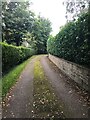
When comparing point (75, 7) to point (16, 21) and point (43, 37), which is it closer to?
point (16, 21)

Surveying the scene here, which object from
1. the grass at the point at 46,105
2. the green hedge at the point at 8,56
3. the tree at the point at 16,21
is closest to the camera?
the grass at the point at 46,105

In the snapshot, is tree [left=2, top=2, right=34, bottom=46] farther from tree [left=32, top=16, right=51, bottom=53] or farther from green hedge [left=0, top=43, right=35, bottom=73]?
tree [left=32, top=16, right=51, bottom=53]

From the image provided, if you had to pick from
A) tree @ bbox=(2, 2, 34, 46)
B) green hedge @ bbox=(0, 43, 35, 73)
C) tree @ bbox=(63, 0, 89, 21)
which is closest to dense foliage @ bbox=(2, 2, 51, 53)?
tree @ bbox=(2, 2, 34, 46)

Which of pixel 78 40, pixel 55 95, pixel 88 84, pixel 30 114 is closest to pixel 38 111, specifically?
pixel 30 114

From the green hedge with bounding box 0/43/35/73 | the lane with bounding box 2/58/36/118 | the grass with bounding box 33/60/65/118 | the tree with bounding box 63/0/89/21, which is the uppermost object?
the tree with bounding box 63/0/89/21

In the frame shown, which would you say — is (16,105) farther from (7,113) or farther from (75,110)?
(75,110)

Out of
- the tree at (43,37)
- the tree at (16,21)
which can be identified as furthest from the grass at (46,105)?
the tree at (43,37)

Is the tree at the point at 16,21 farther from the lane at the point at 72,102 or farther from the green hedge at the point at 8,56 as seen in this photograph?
the lane at the point at 72,102

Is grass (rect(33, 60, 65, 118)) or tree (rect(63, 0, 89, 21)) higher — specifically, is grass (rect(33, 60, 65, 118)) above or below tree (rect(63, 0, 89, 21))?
below

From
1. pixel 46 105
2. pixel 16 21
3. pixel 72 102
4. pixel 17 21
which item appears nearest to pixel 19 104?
pixel 46 105

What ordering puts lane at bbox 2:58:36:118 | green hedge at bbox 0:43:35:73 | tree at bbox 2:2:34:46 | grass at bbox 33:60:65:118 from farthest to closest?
tree at bbox 2:2:34:46
green hedge at bbox 0:43:35:73
lane at bbox 2:58:36:118
grass at bbox 33:60:65:118

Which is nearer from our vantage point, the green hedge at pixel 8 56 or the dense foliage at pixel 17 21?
the green hedge at pixel 8 56

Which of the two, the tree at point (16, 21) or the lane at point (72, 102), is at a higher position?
the tree at point (16, 21)

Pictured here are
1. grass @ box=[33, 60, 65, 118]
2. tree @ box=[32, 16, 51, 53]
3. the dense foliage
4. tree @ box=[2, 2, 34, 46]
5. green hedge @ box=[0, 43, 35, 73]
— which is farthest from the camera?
tree @ box=[32, 16, 51, 53]
